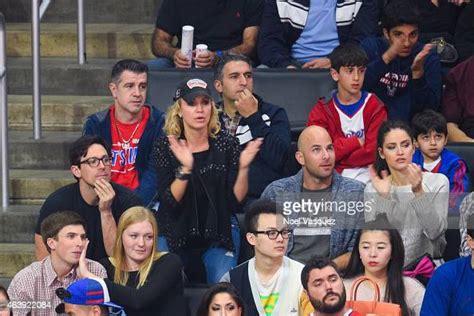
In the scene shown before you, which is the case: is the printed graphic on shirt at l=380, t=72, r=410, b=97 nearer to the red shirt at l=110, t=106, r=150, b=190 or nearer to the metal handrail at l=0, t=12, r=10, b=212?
the red shirt at l=110, t=106, r=150, b=190

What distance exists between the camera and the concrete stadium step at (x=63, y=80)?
10.8 meters

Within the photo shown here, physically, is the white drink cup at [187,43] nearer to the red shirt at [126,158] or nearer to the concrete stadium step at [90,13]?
the red shirt at [126,158]

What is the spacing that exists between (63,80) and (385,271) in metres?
3.63

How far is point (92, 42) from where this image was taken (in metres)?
11.2

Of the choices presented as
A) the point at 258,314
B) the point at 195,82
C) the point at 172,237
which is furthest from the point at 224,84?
the point at 258,314

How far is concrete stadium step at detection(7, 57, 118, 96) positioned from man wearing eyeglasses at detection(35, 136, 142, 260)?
2.08 metres

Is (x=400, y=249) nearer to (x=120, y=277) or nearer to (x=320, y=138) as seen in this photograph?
(x=320, y=138)

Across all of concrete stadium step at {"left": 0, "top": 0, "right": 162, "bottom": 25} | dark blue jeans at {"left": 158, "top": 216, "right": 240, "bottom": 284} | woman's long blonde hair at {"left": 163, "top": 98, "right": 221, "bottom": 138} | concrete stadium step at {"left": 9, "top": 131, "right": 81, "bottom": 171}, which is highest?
concrete stadium step at {"left": 0, "top": 0, "right": 162, "bottom": 25}

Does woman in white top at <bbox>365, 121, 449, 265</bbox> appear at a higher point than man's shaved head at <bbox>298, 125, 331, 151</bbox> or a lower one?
lower

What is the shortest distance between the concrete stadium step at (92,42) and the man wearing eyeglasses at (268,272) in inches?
124

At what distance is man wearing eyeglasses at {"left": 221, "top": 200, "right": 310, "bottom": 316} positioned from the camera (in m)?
8.17

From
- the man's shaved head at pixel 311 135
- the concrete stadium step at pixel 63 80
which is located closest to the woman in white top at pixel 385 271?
the man's shaved head at pixel 311 135

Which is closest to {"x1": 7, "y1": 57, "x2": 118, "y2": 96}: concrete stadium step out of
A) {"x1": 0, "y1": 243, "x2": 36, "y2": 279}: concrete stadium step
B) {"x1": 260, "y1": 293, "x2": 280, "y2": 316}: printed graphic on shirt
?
{"x1": 0, "y1": 243, "x2": 36, "y2": 279}: concrete stadium step

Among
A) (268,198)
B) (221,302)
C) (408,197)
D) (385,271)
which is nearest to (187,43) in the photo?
(268,198)
